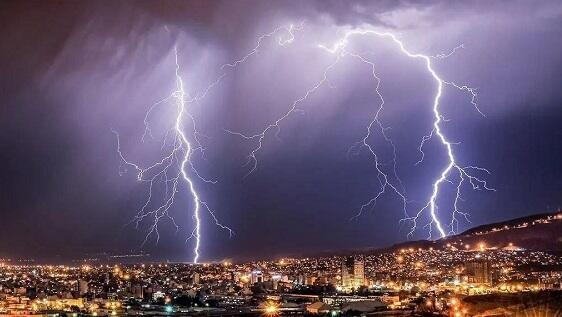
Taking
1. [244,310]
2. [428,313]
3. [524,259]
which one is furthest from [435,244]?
[428,313]

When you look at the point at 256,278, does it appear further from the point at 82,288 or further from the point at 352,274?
the point at 82,288

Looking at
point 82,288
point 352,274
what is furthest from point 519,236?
point 82,288

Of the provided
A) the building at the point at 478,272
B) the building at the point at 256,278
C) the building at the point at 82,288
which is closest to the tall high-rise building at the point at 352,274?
the building at the point at 256,278

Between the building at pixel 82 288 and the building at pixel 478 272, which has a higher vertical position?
the building at pixel 478 272

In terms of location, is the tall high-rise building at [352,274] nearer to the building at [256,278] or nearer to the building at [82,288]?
the building at [256,278]

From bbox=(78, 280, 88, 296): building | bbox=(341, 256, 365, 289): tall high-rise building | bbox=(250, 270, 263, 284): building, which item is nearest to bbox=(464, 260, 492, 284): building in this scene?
bbox=(341, 256, 365, 289): tall high-rise building

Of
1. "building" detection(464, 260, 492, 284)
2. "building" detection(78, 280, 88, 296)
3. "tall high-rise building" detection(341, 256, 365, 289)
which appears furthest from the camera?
"tall high-rise building" detection(341, 256, 365, 289)

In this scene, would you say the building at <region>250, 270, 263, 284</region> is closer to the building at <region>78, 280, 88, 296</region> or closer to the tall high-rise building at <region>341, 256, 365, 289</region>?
the tall high-rise building at <region>341, 256, 365, 289</region>

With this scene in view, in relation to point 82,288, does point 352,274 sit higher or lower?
higher

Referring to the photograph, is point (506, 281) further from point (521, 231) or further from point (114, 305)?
point (521, 231)
